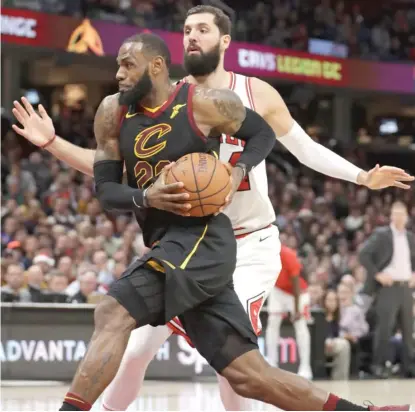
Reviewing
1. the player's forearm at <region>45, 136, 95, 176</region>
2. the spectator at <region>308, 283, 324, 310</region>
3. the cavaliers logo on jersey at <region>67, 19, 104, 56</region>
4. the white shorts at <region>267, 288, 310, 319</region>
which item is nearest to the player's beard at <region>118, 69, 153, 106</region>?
the player's forearm at <region>45, 136, 95, 176</region>

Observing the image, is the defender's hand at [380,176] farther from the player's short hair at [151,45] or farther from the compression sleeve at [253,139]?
the player's short hair at [151,45]

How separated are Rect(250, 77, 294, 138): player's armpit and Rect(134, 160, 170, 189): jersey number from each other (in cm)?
97

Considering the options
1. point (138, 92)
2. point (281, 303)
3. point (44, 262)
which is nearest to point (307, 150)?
point (138, 92)

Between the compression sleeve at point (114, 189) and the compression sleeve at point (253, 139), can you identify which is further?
the compression sleeve at point (253, 139)

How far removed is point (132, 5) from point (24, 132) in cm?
1715

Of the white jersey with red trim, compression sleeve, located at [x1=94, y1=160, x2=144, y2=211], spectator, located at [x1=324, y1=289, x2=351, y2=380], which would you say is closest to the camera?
compression sleeve, located at [x1=94, y1=160, x2=144, y2=211]

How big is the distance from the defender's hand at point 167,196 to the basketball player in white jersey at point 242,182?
2.99 feet

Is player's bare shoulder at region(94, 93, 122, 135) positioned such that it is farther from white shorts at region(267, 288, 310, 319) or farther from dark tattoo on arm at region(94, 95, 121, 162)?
white shorts at region(267, 288, 310, 319)

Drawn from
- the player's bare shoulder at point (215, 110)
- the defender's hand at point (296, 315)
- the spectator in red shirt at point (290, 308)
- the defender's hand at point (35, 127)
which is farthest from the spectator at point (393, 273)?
the player's bare shoulder at point (215, 110)

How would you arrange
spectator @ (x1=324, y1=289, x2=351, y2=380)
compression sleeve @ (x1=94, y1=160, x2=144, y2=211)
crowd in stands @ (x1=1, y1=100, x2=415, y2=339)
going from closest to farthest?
1. compression sleeve @ (x1=94, y1=160, x2=144, y2=211)
2. crowd in stands @ (x1=1, y1=100, x2=415, y2=339)
3. spectator @ (x1=324, y1=289, x2=351, y2=380)

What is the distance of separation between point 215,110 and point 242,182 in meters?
0.77

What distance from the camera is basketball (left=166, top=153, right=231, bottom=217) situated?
498 cm

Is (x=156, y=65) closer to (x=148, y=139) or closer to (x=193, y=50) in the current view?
(x=148, y=139)

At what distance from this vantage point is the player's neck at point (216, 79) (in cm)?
598
